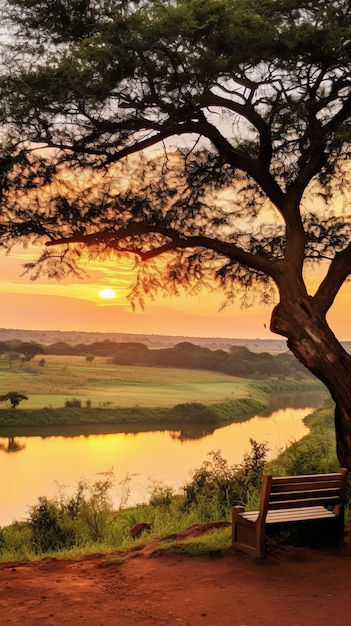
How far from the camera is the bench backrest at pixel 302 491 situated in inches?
291

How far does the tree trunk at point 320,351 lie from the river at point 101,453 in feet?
56.9

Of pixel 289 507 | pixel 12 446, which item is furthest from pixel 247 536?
pixel 12 446

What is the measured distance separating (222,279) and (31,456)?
1236 inches

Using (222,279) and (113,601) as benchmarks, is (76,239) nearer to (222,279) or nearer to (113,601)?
(222,279)

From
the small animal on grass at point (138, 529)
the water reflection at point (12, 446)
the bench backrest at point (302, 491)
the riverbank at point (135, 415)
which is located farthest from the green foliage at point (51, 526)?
the riverbank at point (135, 415)

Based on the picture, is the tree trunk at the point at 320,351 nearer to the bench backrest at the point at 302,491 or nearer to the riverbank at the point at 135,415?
the bench backrest at the point at 302,491

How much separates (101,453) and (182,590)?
37762 mm

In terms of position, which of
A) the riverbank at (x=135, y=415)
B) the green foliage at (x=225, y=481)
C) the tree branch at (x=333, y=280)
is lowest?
the green foliage at (x=225, y=481)

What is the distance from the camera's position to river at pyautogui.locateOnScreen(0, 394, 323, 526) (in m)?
32.6

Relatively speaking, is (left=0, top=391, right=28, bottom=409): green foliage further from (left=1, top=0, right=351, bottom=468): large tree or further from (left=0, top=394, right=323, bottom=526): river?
(left=1, top=0, right=351, bottom=468): large tree

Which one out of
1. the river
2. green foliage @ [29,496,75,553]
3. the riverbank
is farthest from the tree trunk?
Answer: the riverbank

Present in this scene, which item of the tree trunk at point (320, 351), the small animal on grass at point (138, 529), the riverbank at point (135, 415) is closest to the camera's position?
the tree trunk at point (320, 351)

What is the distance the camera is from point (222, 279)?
44.2ft

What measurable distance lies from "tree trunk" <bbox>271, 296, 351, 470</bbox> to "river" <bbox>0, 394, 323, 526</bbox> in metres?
17.3
